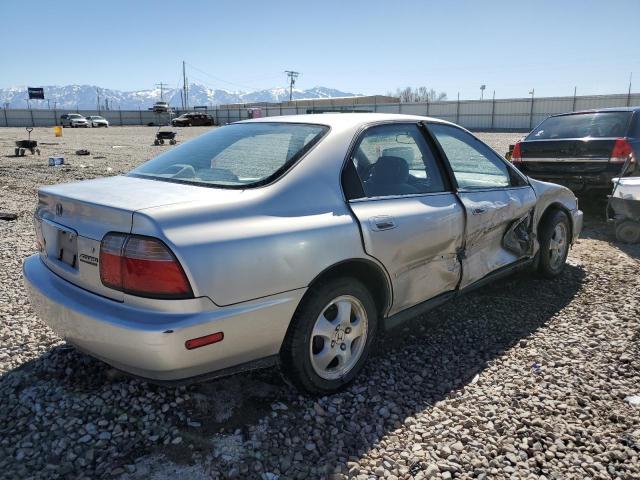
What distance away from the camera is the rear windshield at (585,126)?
7688mm

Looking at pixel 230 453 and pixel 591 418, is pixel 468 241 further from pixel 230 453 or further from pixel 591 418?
pixel 230 453

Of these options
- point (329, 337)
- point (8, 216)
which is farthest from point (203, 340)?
point (8, 216)

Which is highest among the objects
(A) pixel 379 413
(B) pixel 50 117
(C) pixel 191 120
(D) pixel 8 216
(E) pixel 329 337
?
(B) pixel 50 117

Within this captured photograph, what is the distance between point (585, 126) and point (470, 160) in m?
4.89

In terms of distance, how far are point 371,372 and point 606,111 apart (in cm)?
697

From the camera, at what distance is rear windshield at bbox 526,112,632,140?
7.69 meters

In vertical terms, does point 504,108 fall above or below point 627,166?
above

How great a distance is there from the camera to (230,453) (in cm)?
246

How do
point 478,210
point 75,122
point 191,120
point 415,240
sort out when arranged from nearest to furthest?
point 415,240, point 478,210, point 191,120, point 75,122

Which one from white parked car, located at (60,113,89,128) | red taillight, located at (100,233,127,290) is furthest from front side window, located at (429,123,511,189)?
white parked car, located at (60,113,89,128)

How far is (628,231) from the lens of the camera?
630 cm

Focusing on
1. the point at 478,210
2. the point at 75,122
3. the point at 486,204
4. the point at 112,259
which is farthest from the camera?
Result: the point at 75,122

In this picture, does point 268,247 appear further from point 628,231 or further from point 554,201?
point 628,231

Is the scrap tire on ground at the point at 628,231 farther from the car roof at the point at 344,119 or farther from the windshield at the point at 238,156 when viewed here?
the windshield at the point at 238,156
